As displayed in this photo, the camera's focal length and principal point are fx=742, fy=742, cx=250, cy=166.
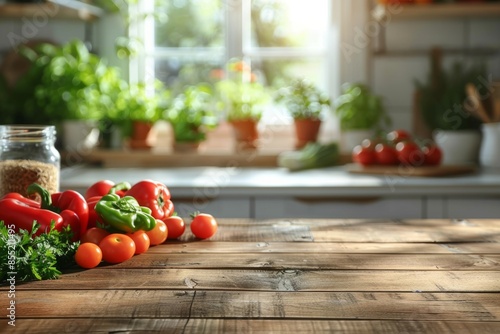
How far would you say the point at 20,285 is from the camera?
1.17m

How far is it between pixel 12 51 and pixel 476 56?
218 centimetres

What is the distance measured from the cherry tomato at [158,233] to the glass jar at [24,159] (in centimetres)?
42

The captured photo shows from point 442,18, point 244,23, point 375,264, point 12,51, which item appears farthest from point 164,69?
point 375,264

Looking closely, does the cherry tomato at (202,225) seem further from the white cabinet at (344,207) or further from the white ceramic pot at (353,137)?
the white ceramic pot at (353,137)

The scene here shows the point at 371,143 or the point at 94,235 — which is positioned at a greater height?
the point at 371,143

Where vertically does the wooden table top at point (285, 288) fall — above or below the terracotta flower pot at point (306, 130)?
below

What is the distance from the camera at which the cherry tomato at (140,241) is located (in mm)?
1407

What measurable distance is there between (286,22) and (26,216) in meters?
2.53

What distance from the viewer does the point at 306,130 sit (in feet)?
11.4

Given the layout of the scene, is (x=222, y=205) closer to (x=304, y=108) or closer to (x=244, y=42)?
(x=304, y=108)

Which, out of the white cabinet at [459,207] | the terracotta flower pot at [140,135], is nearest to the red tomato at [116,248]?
the white cabinet at [459,207]

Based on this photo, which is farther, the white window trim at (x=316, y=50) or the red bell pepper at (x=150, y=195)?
the white window trim at (x=316, y=50)

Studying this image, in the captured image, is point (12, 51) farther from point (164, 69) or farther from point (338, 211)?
point (338, 211)

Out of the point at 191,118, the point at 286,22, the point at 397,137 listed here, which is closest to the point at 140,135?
the point at 191,118
